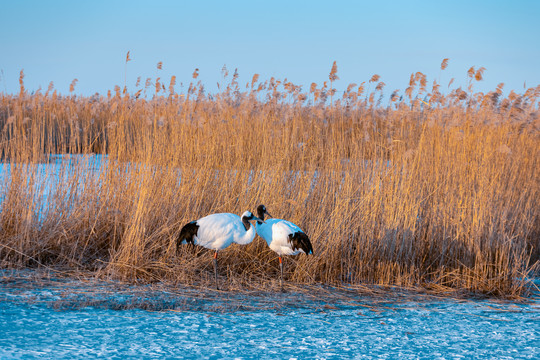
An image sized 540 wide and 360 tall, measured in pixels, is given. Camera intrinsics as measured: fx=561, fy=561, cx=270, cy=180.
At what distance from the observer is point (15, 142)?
508 cm

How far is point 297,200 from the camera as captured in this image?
4.57 metres

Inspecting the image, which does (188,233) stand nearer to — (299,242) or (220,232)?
(220,232)

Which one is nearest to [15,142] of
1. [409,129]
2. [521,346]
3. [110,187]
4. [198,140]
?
[110,187]

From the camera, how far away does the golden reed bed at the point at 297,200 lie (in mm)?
4129

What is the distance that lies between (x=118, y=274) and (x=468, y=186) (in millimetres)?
2955

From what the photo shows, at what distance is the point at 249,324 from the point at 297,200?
1674 mm

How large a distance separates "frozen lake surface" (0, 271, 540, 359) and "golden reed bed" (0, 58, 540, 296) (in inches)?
14.0

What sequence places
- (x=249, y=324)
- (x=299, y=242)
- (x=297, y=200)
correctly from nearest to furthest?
(x=249, y=324) → (x=299, y=242) → (x=297, y=200)

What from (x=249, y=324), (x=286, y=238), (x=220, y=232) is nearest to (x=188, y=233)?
(x=220, y=232)

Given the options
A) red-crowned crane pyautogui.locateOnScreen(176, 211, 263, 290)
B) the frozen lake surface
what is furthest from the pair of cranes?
the frozen lake surface

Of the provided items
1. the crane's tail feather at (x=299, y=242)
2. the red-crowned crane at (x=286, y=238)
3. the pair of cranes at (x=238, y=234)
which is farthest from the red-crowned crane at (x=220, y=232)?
the crane's tail feather at (x=299, y=242)

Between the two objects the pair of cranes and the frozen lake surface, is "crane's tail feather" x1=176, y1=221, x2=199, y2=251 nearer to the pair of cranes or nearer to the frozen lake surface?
the pair of cranes

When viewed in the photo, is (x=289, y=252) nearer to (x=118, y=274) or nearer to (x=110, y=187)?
(x=118, y=274)

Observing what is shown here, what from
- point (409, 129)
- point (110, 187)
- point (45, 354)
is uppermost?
point (409, 129)
